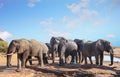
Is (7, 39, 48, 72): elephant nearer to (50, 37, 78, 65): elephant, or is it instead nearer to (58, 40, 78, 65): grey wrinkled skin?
(58, 40, 78, 65): grey wrinkled skin

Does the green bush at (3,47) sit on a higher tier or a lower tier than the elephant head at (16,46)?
higher

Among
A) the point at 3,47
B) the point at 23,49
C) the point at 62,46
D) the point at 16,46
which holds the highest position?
the point at 3,47

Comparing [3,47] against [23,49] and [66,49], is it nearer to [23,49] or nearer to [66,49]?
[66,49]

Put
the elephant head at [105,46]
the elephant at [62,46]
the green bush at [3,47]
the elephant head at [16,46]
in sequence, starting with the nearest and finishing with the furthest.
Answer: the elephant head at [16,46], the elephant head at [105,46], the elephant at [62,46], the green bush at [3,47]

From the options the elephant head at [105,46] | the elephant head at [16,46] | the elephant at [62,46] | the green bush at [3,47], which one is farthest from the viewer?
the green bush at [3,47]

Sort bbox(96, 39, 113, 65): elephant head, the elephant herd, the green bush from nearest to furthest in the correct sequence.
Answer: the elephant herd, bbox(96, 39, 113, 65): elephant head, the green bush

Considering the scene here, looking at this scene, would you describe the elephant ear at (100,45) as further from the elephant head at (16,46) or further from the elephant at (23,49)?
the elephant head at (16,46)

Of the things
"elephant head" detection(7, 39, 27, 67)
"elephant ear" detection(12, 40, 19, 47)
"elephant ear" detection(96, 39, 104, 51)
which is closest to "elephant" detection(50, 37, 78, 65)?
"elephant ear" detection(96, 39, 104, 51)

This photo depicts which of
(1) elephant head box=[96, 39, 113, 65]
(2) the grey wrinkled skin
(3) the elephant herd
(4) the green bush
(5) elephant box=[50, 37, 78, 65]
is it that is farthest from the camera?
(4) the green bush

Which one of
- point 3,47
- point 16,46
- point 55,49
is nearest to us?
point 16,46

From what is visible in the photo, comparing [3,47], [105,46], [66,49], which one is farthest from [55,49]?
[3,47]

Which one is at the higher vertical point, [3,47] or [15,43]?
[3,47]

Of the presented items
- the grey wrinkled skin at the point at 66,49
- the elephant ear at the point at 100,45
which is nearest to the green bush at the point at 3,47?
the grey wrinkled skin at the point at 66,49

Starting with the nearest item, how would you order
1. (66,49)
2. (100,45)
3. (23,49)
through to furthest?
(23,49) → (100,45) → (66,49)
